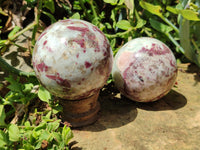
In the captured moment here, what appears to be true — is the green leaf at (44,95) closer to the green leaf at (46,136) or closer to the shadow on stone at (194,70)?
the green leaf at (46,136)

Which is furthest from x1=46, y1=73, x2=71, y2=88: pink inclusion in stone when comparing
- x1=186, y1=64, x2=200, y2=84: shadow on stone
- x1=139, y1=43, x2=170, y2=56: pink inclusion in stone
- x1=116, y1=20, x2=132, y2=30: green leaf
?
x1=186, y1=64, x2=200, y2=84: shadow on stone

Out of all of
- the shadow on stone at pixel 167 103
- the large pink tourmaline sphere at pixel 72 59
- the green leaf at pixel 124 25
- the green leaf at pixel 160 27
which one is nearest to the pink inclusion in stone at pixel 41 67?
the large pink tourmaline sphere at pixel 72 59

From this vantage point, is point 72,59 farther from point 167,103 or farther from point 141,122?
point 167,103

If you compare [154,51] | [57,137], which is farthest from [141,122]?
[57,137]

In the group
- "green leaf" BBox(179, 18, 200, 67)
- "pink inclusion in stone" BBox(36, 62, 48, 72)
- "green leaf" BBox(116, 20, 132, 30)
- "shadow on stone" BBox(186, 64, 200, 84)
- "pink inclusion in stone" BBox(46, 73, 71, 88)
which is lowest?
"shadow on stone" BBox(186, 64, 200, 84)

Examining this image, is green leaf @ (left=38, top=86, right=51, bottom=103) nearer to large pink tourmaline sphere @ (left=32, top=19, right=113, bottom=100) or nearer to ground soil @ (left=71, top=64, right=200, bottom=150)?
large pink tourmaline sphere @ (left=32, top=19, right=113, bottom=100)

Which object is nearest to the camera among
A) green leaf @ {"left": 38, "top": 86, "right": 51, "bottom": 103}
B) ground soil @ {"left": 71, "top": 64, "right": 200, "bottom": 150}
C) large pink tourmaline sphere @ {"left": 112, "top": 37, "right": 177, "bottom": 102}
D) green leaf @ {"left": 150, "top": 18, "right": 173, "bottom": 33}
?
ground soil @ {"left": 71, "top": 64, "right": 200, "bottom": 150}

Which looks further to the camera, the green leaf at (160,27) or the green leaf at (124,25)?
the green leaf at (160,27)
